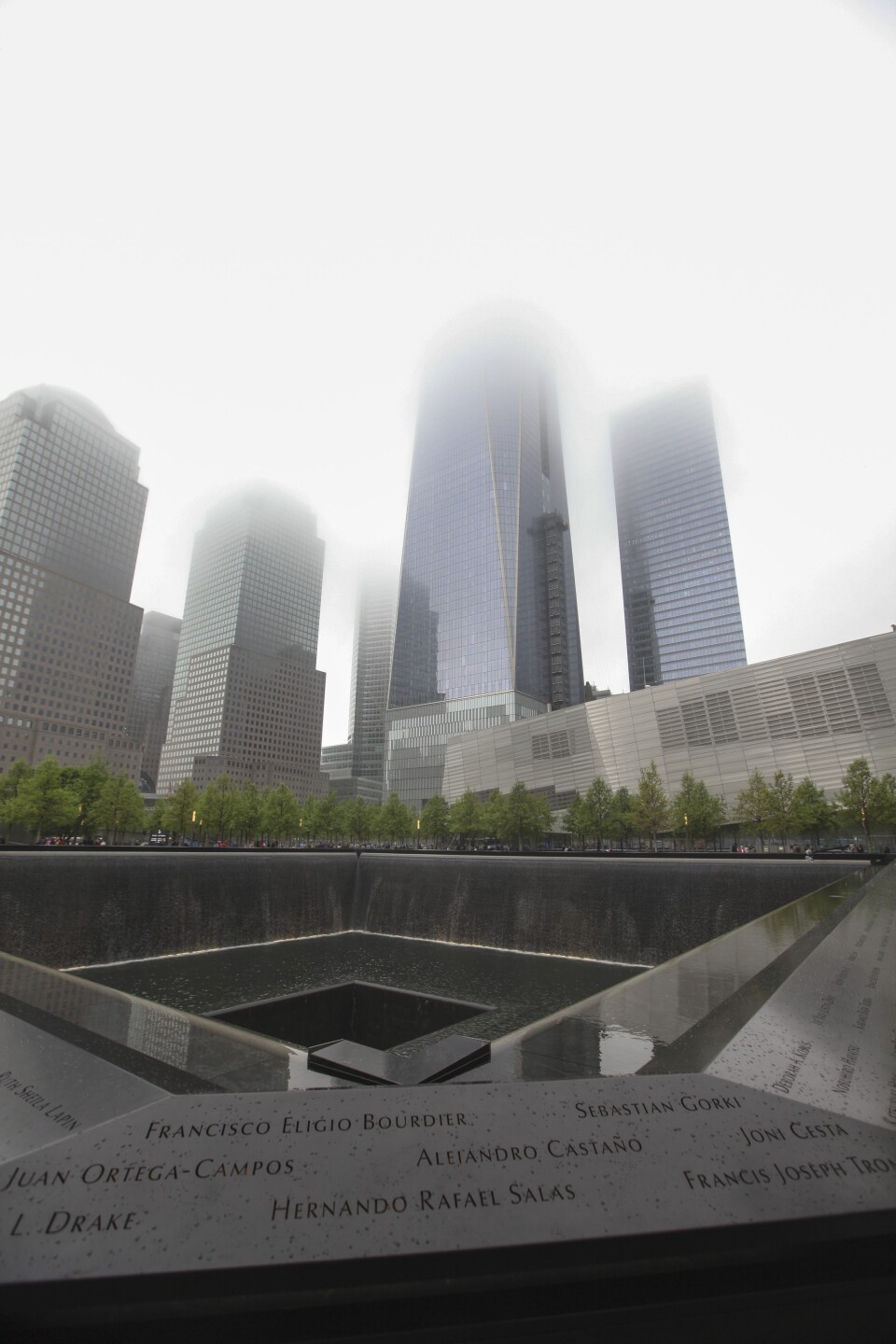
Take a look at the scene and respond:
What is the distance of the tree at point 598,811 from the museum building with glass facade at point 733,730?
11.5 meters

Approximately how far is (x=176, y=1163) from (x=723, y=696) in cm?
7466

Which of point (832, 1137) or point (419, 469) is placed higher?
point (419, 469)

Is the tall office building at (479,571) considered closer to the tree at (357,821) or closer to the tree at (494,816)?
the tree at (357,821)

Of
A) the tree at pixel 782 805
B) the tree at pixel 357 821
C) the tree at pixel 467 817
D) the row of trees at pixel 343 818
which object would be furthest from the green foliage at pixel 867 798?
the tree at pixel 357 821

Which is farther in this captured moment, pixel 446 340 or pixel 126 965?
pixel 446 340

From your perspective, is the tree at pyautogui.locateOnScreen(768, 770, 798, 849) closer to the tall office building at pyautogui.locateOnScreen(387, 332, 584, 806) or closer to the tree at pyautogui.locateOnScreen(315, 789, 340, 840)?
the tree at pyautogui.locateOnScreen(315, 789, 340, 840)

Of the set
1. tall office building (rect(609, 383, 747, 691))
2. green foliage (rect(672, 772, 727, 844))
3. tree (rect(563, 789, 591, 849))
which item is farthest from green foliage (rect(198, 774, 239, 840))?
tall office building (rect(609, 383, 747, 691))

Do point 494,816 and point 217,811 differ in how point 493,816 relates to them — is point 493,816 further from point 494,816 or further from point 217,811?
point 217,811

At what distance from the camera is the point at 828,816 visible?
53062mm

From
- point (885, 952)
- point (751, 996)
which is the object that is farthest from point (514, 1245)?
point (885, 952)

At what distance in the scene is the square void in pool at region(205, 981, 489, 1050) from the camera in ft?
38.4

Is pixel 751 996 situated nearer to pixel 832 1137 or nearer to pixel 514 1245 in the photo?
pixel 832 1137

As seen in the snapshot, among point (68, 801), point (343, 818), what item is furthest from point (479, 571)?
point (68, 801)

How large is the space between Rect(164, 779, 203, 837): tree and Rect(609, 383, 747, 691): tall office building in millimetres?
100809
